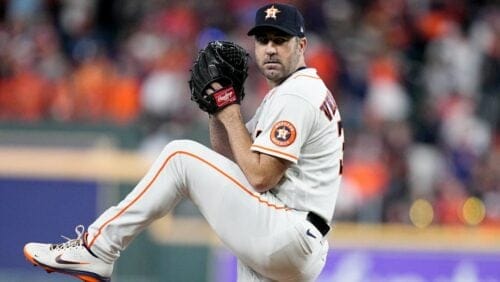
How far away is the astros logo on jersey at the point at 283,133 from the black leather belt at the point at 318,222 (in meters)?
0.42

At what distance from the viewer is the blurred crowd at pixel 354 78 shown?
11867 mm

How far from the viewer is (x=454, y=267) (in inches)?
410

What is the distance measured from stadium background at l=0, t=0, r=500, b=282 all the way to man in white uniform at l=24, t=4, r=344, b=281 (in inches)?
169

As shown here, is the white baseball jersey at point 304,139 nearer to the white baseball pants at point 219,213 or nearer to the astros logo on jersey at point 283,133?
the astros logo on jersey at point 283,133

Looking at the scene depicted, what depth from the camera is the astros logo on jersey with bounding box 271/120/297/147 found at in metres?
5.89

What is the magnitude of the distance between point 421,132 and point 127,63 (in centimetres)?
339

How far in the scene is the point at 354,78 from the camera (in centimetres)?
1332

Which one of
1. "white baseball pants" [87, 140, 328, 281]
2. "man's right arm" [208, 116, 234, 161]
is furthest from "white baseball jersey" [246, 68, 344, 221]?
"man's right arm" [208, 116, 234, 161]

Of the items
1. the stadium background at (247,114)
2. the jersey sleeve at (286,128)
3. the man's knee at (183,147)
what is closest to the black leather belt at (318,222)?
the jersey sleeve at (286,128)

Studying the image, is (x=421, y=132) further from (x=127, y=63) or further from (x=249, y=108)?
(x=127, y=63)

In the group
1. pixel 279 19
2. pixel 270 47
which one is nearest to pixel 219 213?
pixel 270 47

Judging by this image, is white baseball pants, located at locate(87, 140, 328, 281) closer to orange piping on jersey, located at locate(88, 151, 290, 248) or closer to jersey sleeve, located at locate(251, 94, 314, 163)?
orange piping on jersey, located at locate(88, 151, 290, 248)

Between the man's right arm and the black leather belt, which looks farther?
the man's right arm

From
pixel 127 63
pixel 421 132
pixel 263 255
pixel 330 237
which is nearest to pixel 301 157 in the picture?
pixel 263 255
